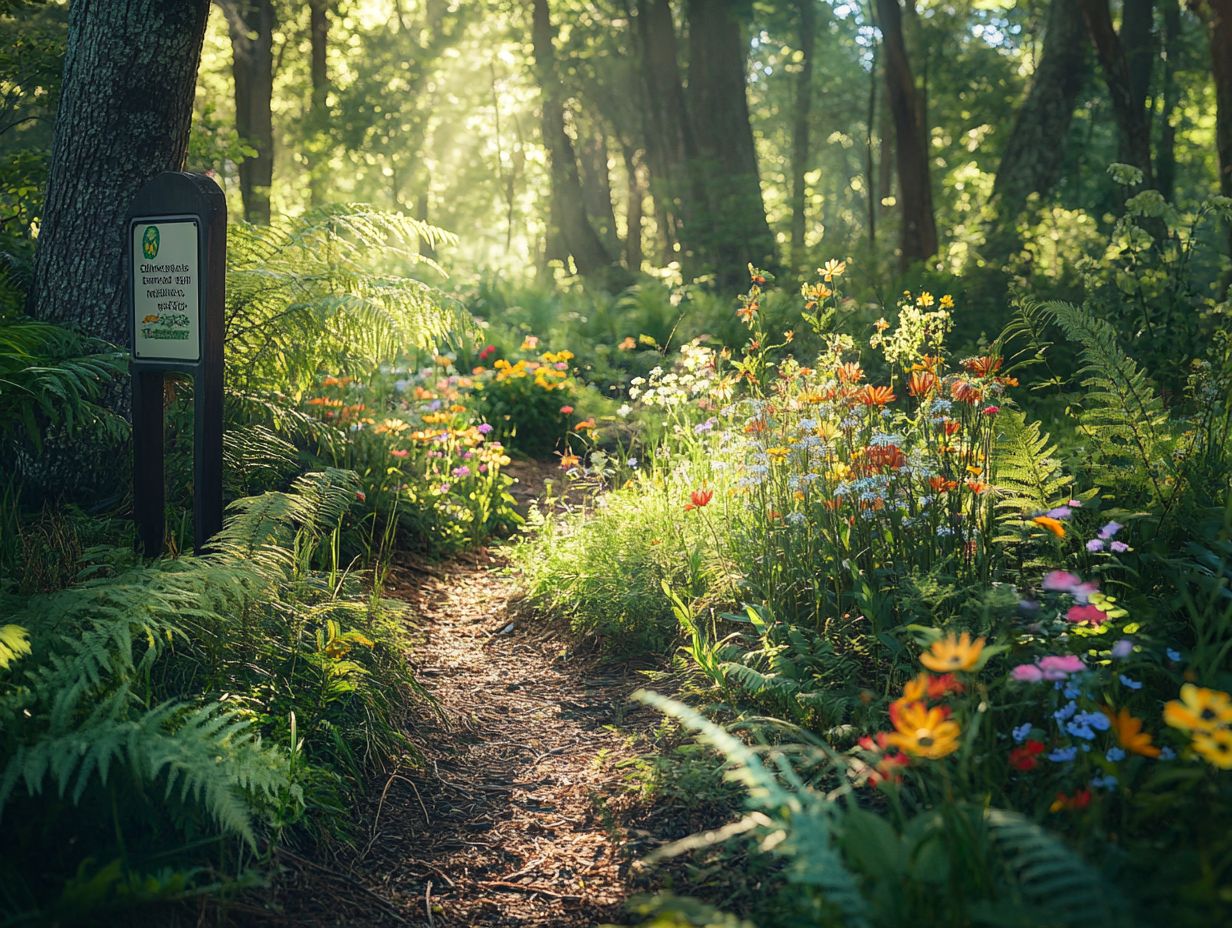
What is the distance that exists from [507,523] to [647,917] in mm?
4018

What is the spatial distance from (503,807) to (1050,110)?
12819 mm

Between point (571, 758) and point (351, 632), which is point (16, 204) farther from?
point (571, 758)

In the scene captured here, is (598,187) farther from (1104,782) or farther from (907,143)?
(1104,782)

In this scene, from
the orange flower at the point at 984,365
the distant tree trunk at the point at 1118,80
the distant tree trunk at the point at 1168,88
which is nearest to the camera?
the orange flower at the point at 984,365

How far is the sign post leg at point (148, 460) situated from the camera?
375 cm

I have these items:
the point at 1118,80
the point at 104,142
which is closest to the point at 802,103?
the point at 1118,80

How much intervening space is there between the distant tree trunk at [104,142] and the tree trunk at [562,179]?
1356cm

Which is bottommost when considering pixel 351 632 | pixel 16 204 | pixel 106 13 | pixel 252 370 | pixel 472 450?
pixel 351 632

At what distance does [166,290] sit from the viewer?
3.66 meters

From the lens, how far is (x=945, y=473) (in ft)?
10.9

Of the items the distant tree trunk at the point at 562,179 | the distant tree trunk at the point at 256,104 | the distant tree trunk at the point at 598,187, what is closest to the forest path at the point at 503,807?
the distant tree trunk at the point at 256,104

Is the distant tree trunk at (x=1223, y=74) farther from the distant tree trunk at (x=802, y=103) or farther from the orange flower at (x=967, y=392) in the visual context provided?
the distant tree trunk at (x=802, y=103)

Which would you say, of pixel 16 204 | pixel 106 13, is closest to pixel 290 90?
A: pixel 16 204

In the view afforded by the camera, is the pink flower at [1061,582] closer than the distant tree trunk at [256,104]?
Yes
